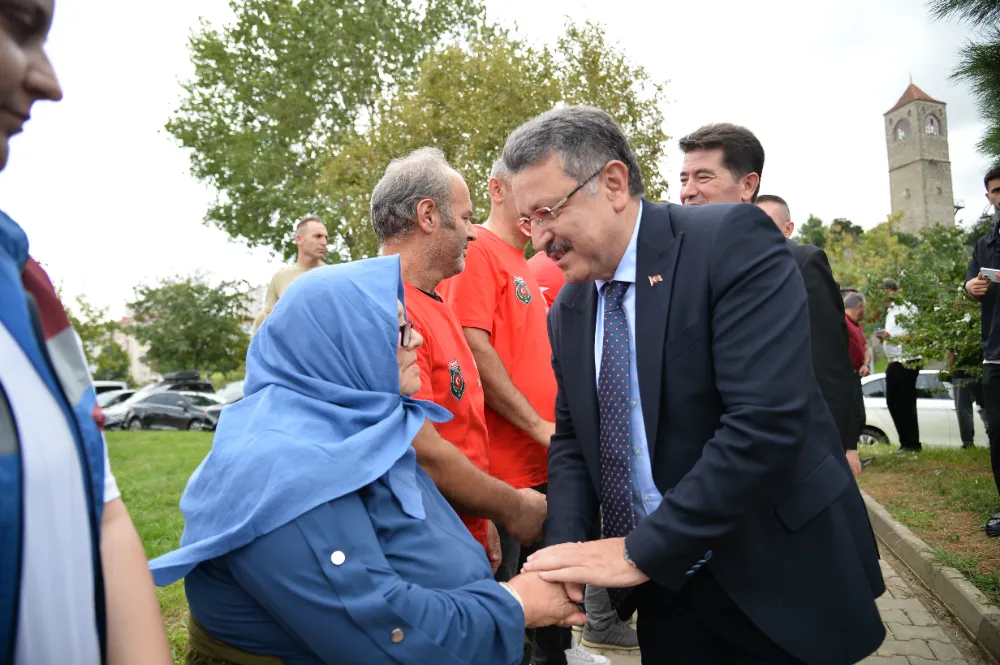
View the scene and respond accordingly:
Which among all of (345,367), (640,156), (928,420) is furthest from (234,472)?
(640,156)

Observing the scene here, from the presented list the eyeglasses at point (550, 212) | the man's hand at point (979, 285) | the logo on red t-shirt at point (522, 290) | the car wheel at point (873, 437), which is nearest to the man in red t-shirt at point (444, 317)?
the logo on red t-shirt at point (522, 290)

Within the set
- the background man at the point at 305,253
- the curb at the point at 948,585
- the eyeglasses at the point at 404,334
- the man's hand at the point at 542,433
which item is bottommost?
the curb at the point at 948,585

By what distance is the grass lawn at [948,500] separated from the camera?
16.9 feet

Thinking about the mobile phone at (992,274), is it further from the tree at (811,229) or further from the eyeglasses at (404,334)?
the tree at (811,229)

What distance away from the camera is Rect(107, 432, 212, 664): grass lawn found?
4.84 meters

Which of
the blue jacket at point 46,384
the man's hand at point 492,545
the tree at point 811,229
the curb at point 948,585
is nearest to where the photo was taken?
the blue jacket at point 46,384

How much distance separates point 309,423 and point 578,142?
109 cm

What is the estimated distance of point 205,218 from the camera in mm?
27141

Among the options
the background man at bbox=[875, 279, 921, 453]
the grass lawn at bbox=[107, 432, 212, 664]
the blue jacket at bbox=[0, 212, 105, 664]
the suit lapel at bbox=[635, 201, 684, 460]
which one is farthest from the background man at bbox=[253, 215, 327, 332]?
the background man at bbox=[875, 279, 921, 453]

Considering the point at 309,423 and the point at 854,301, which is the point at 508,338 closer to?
the point at 309,423

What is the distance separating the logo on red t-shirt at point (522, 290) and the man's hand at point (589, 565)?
1757 mm

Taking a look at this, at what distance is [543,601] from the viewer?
6.55 ft

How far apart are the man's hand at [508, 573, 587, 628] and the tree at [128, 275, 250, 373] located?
4770 cm

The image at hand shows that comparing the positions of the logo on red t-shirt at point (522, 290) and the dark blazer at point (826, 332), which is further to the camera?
the logo on red t-shirt at point (522, 290)
